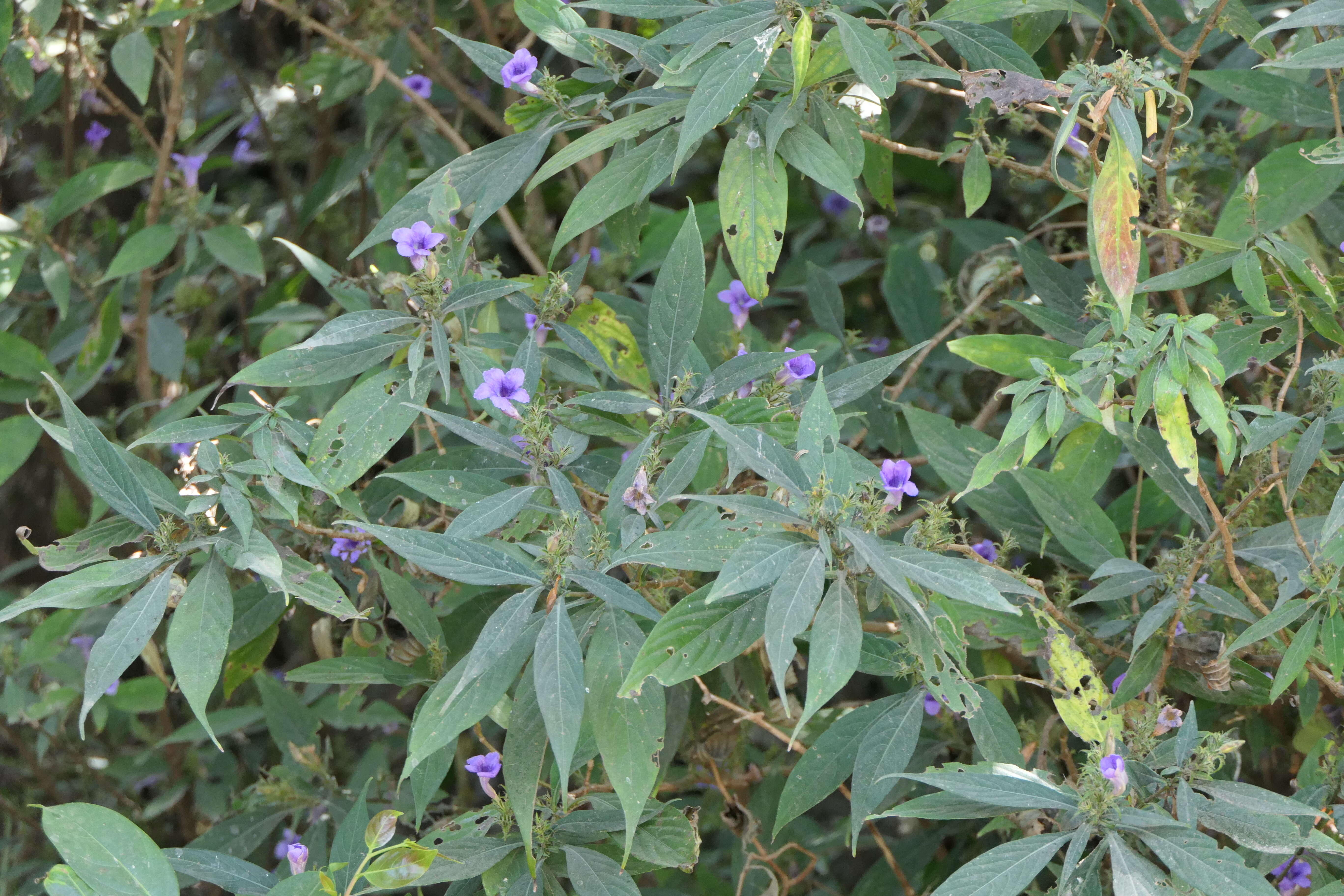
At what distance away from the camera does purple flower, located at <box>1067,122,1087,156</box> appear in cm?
131

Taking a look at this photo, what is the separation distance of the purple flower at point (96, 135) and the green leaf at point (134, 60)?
537mm

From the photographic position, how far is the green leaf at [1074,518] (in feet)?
4.50

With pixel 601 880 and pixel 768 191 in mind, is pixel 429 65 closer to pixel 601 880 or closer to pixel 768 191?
pixel 768 191

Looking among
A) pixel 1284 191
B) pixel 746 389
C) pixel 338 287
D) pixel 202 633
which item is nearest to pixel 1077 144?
pixel 1284 191

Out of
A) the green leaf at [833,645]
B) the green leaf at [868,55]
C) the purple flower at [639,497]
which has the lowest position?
the green leaf at [833,645]

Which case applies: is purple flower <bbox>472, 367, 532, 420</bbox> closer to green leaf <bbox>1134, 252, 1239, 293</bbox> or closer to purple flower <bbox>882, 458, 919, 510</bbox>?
purple flower <bbox>882, 458, 919, 510</bbox>

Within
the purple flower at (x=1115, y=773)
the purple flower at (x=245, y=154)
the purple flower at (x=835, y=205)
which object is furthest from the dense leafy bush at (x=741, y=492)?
the purple flower at (x=835, y=205)

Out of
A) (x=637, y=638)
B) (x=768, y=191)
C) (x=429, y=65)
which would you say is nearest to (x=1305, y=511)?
(x=768, y=191)

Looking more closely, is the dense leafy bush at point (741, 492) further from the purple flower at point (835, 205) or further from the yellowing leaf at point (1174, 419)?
the purple flower at point (835, 205)

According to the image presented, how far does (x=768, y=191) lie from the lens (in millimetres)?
1250

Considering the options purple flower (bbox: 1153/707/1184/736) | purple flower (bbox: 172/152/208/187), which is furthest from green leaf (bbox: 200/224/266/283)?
purple flower (bbox: 1153/707/1184/736)

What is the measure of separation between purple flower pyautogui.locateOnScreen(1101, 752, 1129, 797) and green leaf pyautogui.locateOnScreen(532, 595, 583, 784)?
1.58ft

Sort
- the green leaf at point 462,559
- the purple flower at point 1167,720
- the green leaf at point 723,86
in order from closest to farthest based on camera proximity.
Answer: the green leaf at point 462,559 → the green leaf at point 723,86 → the purple flower at point 1167,720

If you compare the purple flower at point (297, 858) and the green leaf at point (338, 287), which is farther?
the green leaf at point (338, 287)
